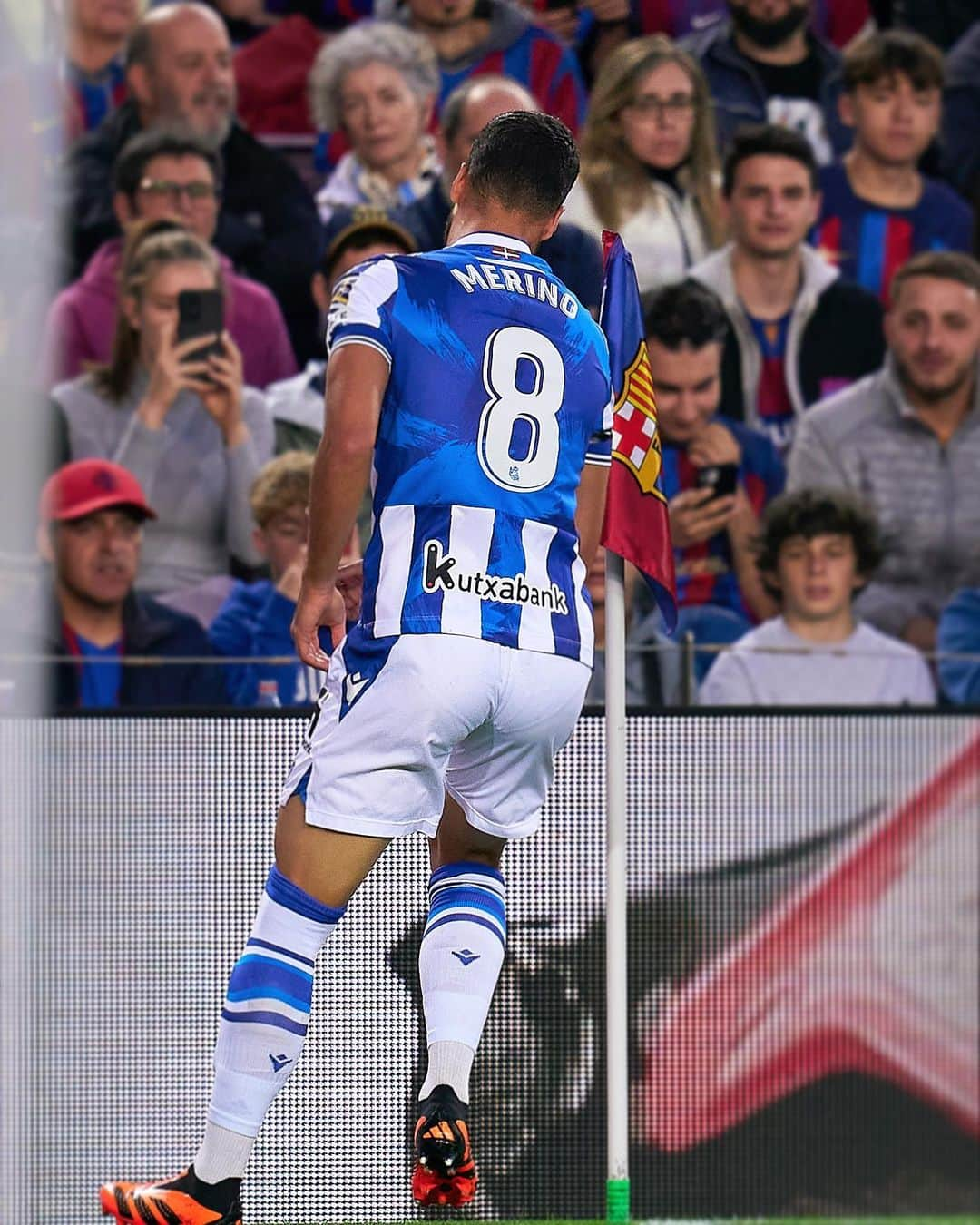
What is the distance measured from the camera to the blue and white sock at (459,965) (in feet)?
12.0

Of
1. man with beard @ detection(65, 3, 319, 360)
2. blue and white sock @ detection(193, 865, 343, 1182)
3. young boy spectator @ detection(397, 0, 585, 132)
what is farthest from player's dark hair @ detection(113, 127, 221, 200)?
blue and white sock @ detection(193, 865, 343, 1182)

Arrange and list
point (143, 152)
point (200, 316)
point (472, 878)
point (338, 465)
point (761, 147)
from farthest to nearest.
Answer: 1. point (761, 147)
2. point (143, 152)
3. point (200, 316)
4. point (472, 878)
5. point (338, 465)

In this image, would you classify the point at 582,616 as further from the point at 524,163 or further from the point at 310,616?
the point at 524,163

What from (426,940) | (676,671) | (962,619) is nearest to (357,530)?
(676,671)

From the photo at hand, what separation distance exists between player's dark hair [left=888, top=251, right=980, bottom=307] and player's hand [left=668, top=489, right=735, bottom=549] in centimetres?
127

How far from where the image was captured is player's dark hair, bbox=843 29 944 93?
25.9 feet

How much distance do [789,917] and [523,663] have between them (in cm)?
218

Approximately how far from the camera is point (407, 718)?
3.46m

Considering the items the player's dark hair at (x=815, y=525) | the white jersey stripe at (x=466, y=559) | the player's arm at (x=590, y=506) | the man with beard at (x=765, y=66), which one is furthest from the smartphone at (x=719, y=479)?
the white jersey stripe at (x=466, y=559)

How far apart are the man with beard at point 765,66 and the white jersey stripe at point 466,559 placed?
4.88 meters

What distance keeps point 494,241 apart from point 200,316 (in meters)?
3.26

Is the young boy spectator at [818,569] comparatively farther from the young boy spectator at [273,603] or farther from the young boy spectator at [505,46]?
the young boy spectator at [505,46]

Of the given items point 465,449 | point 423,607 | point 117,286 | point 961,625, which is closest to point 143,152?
point 117,286

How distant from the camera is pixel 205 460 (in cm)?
674
